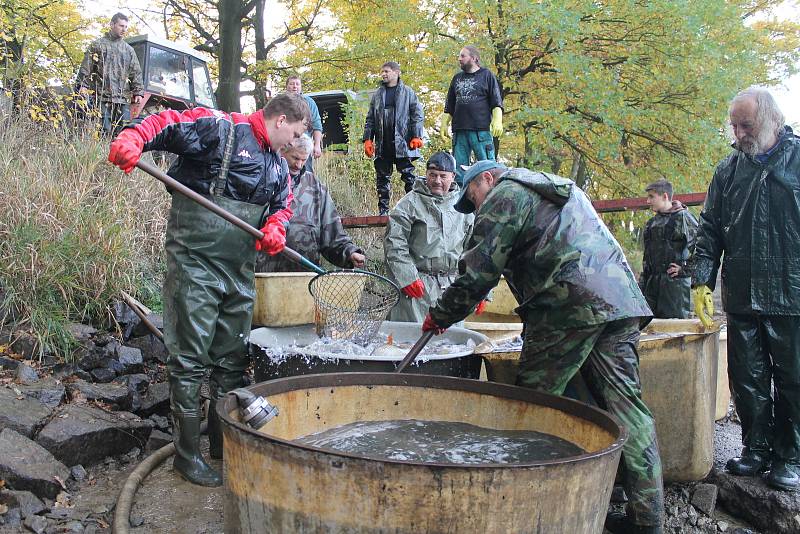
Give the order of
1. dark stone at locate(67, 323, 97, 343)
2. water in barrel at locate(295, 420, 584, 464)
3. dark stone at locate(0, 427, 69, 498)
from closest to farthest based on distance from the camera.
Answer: water in barrel at locate(295, 420, 584, 464) < dark stone at locate(0, 427, 69, 498) < dark stone at locate(67, 323, 97, 343)

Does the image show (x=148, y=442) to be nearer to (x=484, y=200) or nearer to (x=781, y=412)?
(x=484, y=200)

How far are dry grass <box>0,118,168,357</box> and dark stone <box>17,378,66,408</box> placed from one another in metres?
0.44

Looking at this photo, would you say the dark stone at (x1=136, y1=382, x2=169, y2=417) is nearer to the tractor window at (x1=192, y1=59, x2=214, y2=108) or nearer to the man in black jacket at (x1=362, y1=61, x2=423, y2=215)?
the man in black jacket at (x1=362, y1=61, x2=423, y2=215)

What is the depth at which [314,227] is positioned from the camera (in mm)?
5223

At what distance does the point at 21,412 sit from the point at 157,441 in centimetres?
83

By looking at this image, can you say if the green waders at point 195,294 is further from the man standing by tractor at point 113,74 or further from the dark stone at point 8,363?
the man standing by tractor at point 113,74

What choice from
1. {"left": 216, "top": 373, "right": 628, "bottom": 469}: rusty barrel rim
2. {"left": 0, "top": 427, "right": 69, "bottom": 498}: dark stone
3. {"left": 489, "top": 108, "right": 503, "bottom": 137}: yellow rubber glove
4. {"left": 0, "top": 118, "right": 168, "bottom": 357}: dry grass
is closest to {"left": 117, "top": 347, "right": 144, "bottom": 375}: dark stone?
{"left": 0, "top": 118, "right": 168, "bottom": 357}: dry grass

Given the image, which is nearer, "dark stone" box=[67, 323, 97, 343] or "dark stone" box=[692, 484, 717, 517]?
"dark stone" box=[692, 484, 717, 517]

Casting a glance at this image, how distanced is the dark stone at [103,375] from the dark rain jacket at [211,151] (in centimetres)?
191

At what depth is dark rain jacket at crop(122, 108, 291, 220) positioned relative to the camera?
3660mm

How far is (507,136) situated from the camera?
1521 centimetres

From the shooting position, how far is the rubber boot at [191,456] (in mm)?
3758

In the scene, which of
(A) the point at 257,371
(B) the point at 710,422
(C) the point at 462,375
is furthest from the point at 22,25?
(B) the point at 710,422

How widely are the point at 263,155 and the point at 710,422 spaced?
3.14m
